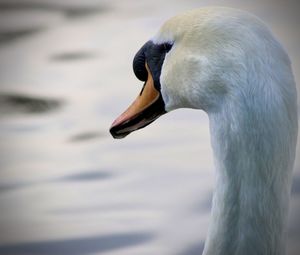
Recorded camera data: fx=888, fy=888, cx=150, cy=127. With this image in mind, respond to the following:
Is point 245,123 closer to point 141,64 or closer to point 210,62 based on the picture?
point 210,62

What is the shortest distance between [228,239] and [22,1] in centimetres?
221

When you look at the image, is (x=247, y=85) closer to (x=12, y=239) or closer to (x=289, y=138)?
(x=289, y=138)

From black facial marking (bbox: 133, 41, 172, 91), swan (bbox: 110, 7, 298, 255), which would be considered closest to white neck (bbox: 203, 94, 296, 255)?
swan (bbox: 110, 7, 298, 255)

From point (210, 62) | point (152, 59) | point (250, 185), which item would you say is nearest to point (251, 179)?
point (250, 185)

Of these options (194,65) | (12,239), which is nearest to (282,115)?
(194,65)

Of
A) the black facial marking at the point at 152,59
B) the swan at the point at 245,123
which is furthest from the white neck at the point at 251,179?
the black facial marking at the point at 152,59

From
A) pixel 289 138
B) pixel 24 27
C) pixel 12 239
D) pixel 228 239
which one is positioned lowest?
pixel 12 239

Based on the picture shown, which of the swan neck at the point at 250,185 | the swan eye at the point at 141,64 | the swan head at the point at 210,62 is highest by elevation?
the swan head at the point at 210,62

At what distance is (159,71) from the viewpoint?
40.6 inches

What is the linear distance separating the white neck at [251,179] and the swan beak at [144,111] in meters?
0.18

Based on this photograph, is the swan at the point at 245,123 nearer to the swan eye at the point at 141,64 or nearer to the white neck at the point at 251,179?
the white neck at the point at 251,179

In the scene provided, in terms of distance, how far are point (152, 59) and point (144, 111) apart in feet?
0.22

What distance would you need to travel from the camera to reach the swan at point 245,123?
837 mm

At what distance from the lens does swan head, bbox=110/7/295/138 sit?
84 centimetres
